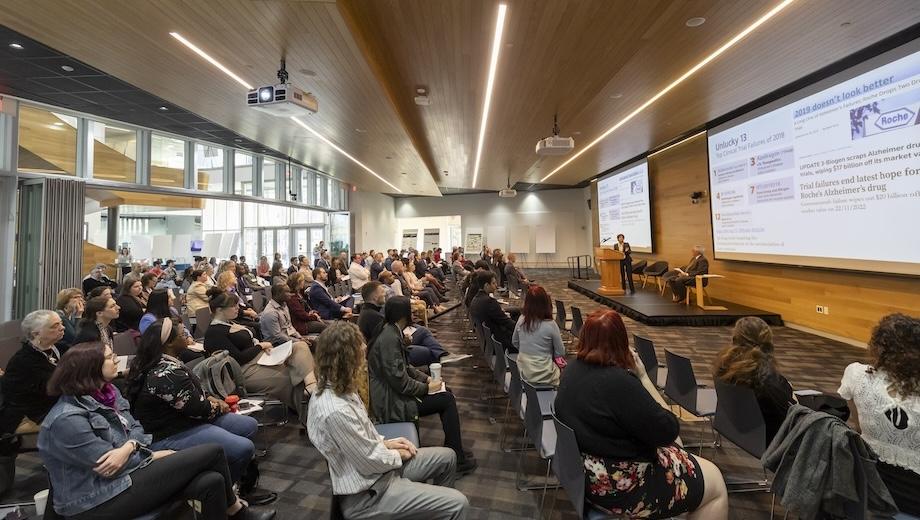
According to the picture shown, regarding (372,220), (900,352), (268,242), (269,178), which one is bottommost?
(900,352)

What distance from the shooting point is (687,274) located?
27.2 ft

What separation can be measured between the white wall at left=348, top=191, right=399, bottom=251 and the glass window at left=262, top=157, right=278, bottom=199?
4877mm

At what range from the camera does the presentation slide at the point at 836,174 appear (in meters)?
4.79

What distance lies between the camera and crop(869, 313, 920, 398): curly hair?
1732mm

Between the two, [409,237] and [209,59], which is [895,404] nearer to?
[209,59]

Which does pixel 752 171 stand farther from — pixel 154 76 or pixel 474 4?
pixel 154 76

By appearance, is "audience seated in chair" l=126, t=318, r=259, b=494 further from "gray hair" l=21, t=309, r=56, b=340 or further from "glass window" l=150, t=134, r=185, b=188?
"glass window" l=150, t=134, r=185, b=188

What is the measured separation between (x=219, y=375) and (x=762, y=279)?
28.7 feet

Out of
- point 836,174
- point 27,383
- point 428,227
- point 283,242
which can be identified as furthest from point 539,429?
point 428,227

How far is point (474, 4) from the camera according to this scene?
3.93 m

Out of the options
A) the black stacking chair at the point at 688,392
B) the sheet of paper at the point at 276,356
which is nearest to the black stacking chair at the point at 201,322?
the sheet of paper at the point at 276,356

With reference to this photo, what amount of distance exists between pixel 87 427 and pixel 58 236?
7946 mm

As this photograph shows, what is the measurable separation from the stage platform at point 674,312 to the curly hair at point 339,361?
677 centimetres

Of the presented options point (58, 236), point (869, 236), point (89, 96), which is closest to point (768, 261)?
point (869, 236)
